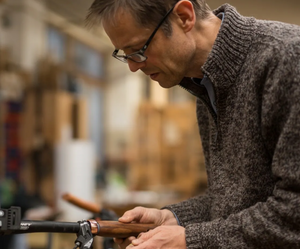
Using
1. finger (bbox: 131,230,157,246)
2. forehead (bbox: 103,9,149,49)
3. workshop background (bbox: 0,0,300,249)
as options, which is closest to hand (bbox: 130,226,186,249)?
finger (bbox: 131,230,157,246)

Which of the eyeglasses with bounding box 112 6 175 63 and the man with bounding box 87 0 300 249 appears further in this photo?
the eyeglasses with bounding box 112 6 175 63

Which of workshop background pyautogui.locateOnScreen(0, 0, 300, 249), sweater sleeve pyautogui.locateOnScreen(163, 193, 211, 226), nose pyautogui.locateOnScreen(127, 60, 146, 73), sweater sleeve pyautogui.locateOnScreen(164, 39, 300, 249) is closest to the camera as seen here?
sweater sleeve pyautogui.locateOnScreen(164, 39, 300, 249)

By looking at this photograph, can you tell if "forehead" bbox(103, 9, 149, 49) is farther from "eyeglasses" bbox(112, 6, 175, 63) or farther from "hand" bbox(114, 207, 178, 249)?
"hand" bbox(114, 207, 178, 249)

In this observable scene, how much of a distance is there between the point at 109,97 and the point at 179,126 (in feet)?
9.49

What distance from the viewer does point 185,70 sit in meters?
1.22

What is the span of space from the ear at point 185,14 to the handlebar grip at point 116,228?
565 millimetres

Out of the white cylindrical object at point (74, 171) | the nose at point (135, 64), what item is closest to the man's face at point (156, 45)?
the nose at point (135, 64)

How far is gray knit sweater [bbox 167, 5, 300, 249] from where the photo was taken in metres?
1.00

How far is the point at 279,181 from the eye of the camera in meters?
1.02

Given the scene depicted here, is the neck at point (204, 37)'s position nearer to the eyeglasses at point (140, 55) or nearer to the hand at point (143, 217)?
the eyeglasses at point (140, 55)

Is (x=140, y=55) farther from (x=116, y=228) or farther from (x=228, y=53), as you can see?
(x=116, y=228)

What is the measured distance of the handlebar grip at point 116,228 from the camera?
121cm

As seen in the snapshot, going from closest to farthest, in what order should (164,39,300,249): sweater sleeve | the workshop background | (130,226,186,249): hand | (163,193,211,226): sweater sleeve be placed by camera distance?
1. (164,39,300,249): sweater sleeve
2. (130,226,186,249): hand
3. (163,193,211,226): sweater sleeve
4. the workshop background

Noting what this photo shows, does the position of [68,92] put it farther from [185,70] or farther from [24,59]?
[185,70]
